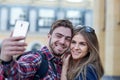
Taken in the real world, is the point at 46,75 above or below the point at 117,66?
above

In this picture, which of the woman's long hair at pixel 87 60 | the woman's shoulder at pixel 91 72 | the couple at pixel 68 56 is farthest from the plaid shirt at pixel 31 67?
the woman's shoulder at pixel 91 72

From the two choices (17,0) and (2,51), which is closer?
(2,51)

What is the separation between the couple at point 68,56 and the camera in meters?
3.23

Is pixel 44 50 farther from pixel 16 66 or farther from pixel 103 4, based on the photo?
pixel 103 4

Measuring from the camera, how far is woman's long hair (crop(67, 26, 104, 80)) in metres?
3.32

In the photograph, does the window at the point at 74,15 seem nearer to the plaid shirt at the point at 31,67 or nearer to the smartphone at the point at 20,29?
the plaid shirt at the point at 31,67

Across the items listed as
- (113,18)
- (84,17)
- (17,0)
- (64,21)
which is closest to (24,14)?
(17,0)

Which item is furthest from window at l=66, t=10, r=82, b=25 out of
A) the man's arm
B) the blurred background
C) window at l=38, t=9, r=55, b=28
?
the man's arm

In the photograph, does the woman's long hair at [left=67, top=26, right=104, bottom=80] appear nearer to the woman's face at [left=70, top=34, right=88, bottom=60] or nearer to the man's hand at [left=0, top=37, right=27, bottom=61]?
the woman's face at [left=70, top=34, right=88, bottom=60]

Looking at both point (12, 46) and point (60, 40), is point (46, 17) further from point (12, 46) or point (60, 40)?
point (12, 46)

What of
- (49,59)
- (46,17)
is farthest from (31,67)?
(46,17)

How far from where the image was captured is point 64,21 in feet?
11.4

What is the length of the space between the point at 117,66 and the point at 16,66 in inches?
585

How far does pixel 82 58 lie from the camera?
11.4 feet
